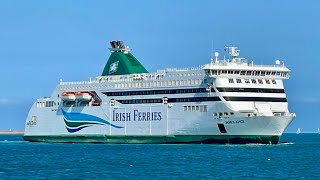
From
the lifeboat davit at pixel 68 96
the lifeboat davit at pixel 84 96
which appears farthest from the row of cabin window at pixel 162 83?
the lifeboat davit at pixel 68 96

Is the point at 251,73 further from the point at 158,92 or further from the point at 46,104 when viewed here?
the point at 46,104

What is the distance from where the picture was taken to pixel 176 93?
7644 centimetres

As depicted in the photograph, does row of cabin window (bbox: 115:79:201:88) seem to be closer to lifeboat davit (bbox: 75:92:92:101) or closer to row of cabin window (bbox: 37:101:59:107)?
lifeboat davit (bbox: 75:92:92:101)

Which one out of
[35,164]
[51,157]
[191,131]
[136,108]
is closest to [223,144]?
A: [191,131]

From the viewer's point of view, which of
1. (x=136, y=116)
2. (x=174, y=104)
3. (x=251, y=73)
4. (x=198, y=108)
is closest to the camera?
(x=198, y=108)

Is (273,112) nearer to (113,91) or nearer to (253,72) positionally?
(253,72)

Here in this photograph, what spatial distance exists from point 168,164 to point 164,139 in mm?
23908

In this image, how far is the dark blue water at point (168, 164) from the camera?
47381mm

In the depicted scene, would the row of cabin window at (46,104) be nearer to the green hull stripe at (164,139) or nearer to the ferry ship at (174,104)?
the ferry ship at (174,104)

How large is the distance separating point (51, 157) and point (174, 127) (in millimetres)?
16654

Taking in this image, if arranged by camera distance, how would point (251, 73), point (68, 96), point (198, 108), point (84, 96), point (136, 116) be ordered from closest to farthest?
1. point (198, 108)
2. point (251, 73)
3. point (136, 116)
4. point (84, 96)
5. point (68, 96)

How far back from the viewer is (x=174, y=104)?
7669 centimetres

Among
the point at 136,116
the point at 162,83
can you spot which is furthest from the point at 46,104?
the point at 162,83

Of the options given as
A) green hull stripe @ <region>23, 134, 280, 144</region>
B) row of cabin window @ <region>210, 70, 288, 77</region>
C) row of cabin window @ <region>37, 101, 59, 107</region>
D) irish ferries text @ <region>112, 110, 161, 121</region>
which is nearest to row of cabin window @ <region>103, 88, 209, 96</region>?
irish ferries text @ <region>112, 110, 161, 121</region>
